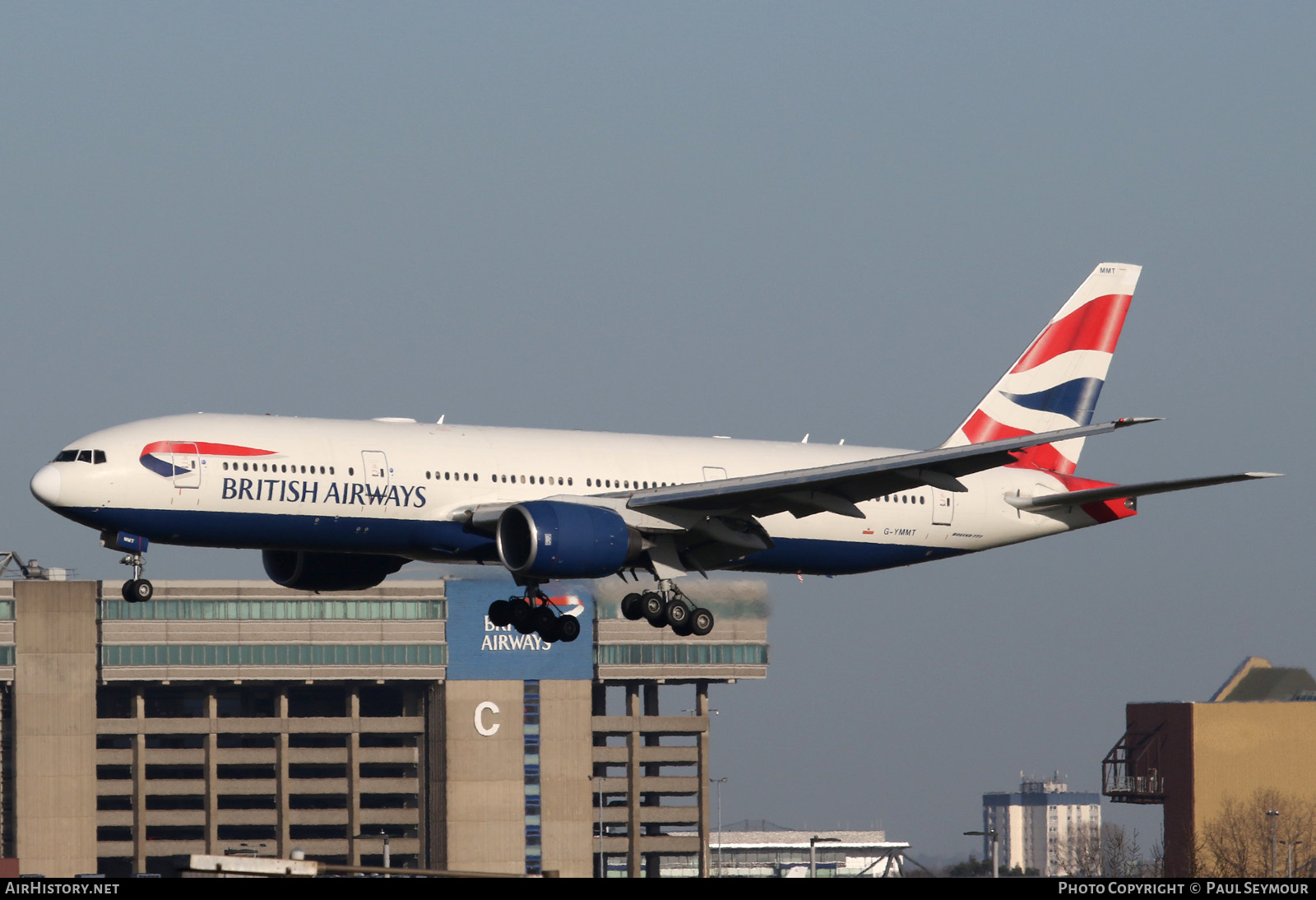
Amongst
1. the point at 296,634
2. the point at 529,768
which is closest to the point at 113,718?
the point at 296,634

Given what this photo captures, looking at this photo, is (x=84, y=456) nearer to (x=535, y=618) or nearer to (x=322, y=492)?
(x=322, y=492)

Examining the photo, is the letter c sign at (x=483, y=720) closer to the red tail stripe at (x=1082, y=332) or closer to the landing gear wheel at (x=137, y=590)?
the red tail stripe at (x=1082, y=332)

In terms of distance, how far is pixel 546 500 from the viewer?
53.1 meters

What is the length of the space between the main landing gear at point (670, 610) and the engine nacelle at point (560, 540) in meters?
4.41

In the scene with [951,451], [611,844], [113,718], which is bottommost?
[611,844]

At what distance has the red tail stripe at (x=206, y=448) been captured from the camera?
1976 inches

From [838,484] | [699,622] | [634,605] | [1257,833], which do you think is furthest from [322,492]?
[1257,833]

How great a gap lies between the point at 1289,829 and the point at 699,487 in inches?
4663

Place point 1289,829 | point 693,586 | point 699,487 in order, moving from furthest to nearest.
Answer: point 1289,829 < point 693,586 < point 699,487
